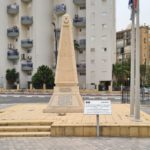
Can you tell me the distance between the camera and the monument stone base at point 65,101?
792 inches

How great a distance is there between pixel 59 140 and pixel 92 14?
180 ft

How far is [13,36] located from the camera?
72.9 m

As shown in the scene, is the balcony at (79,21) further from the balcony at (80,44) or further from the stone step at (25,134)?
the stone step at (25,134)

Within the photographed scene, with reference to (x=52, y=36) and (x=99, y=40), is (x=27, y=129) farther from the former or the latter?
(x=52, y=36)

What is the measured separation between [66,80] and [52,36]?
51744 millimetres

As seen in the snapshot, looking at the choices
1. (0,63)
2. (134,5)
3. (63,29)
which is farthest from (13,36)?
(134,5)

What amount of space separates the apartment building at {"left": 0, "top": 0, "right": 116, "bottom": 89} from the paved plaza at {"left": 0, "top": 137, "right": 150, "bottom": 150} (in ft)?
173

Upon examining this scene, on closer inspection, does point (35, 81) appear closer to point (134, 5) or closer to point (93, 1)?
point (93, 1)

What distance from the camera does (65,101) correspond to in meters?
20.4

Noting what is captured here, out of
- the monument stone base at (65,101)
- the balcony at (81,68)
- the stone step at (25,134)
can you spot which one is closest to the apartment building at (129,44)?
the balcony at (81,68)

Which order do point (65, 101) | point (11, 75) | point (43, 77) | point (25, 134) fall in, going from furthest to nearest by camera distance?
point (11, 75), point (43, 77), point (65, 101), point (25, 134)

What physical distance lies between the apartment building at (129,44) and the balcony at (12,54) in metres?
43.4

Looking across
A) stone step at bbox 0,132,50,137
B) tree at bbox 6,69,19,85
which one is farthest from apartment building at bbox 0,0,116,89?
stone step at bbox 0,132,50,137

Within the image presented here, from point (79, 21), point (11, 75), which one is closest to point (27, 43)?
point (11, 75)
